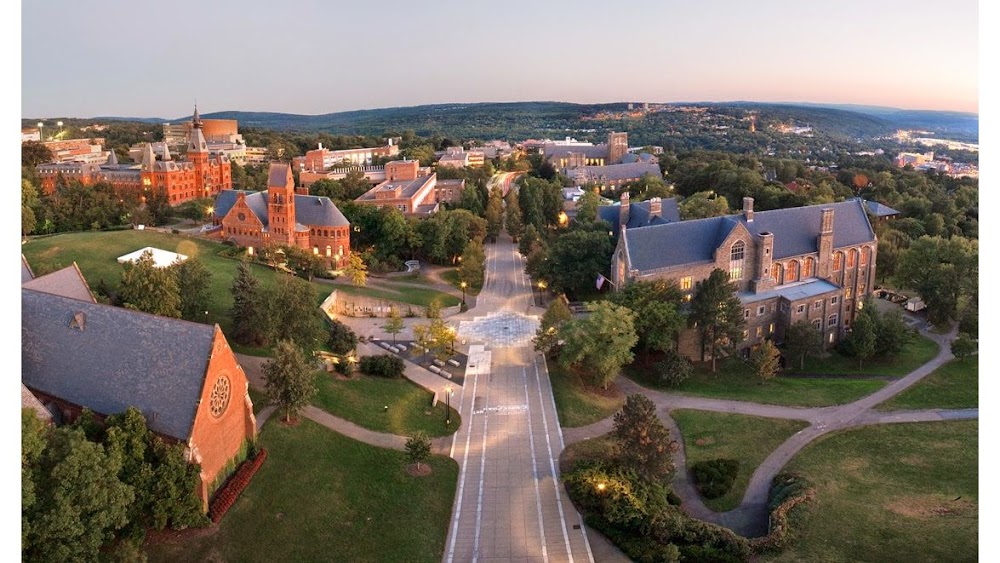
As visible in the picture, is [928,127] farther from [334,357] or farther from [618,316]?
[334,357]

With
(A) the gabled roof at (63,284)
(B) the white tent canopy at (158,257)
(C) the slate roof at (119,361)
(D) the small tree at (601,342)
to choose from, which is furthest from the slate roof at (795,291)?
(B) the white tent canopy at (158,257)

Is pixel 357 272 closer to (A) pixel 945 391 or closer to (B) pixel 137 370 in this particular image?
(B) pixel 137 370

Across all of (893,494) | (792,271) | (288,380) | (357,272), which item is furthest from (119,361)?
(792,271)

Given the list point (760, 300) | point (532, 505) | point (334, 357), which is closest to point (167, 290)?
point (334, 357)

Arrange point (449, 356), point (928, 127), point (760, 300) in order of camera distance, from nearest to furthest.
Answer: point (449, 356), point (760, 300), point (928, 127)
